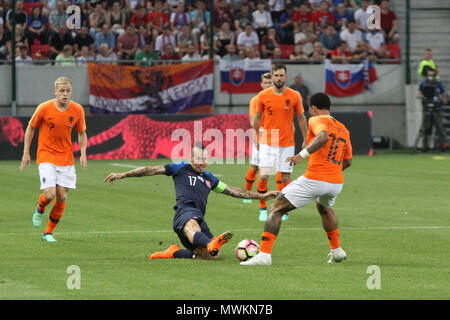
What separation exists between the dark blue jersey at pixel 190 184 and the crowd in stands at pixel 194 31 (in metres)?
19.7

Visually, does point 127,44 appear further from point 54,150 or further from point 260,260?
point 260,260

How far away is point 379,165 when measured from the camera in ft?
89.8

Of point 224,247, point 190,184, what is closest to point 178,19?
point 224,247

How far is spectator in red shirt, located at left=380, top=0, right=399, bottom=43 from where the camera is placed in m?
35.0

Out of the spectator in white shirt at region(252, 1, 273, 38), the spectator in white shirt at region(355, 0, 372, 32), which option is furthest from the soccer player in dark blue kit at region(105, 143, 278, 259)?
the spectator in white shirt at region(355, 0, 372, 32)

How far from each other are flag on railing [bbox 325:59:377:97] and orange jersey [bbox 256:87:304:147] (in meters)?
17.7

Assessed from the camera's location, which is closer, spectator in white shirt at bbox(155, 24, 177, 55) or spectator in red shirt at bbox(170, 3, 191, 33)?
spectator in white shirt at bbox(155, 24, 177, 55)

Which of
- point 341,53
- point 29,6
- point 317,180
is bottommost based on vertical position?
point 317,180

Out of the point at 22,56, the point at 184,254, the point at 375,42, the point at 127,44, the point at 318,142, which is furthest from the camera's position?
the point at 375,42

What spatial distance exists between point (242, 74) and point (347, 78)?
12.5 feet

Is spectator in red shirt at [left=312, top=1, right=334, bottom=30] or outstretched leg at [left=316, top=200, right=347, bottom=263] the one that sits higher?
spectator in red shirt at [left=312, top=1, right=334, bottom=30]

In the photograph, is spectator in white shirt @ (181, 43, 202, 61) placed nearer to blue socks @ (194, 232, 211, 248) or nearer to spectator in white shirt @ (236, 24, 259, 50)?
spectator in white shirt @ (236, 24, 259, 50)

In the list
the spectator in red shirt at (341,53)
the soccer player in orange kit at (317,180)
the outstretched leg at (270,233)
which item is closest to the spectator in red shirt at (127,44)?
the spectator in red shirt at (341,53)

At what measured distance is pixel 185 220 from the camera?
36.8ft
